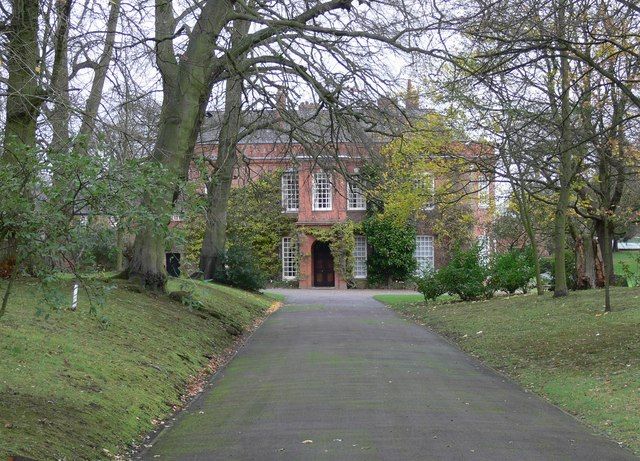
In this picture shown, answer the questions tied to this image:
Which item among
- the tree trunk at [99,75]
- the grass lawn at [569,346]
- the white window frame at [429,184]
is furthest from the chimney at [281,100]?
the white window frame at [429,184]

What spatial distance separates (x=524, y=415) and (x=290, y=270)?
42.9 metres

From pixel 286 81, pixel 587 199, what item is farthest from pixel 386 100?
pixel 587 199

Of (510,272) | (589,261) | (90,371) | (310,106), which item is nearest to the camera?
(90,371)

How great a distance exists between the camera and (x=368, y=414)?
1029cm

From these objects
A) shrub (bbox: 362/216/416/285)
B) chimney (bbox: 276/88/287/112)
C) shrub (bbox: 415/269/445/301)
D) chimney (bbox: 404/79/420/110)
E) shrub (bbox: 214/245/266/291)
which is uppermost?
chimney (bbox: 404/79/420/110)

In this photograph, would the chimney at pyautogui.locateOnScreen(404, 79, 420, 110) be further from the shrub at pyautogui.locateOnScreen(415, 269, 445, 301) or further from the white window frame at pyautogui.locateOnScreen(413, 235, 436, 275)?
the white window frame at pyautogui.locateOnScreen(413, 235, 436, 275)

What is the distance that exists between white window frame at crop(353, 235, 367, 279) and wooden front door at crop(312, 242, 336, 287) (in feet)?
5.23

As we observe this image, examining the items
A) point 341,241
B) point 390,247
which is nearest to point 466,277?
point 390,247

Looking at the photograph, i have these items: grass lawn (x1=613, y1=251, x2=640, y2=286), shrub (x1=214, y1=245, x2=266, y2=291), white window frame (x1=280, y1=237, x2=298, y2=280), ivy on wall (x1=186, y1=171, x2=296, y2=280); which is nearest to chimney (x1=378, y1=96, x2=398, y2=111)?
grass lawn (x1=613, y1=251, x2=640, y2=286)

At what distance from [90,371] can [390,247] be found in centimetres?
4059

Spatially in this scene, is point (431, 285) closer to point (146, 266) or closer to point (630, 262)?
point (146, 266)

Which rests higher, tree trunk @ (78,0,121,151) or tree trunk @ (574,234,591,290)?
tree trunk @ (78,0,121,151)

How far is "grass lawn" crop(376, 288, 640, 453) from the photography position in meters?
11.1

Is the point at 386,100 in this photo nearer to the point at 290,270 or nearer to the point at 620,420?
the point at 620,420
